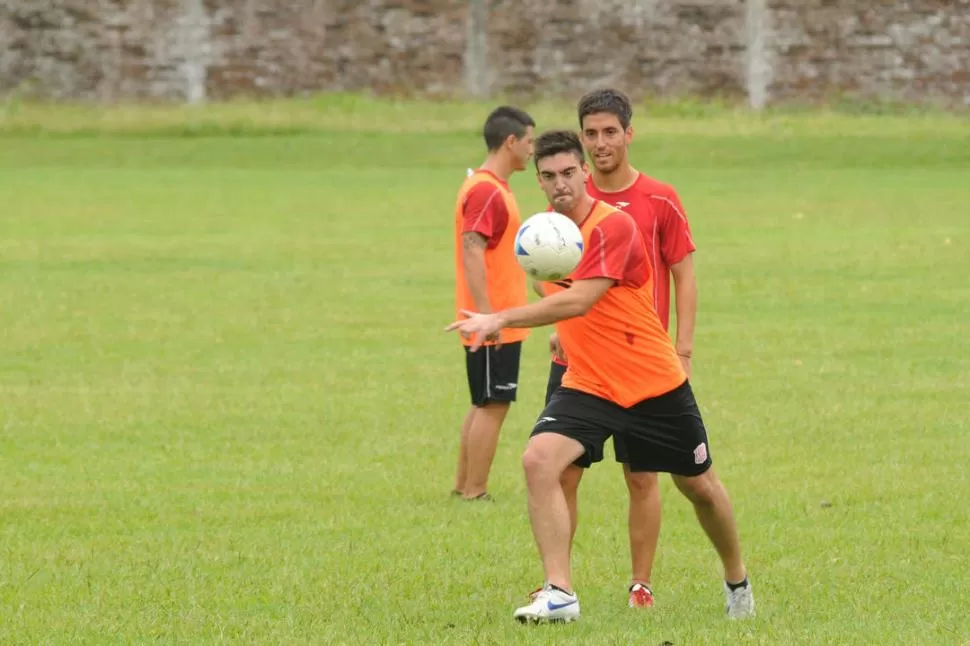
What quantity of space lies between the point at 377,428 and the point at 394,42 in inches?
1361

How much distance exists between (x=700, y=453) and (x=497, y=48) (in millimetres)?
39203

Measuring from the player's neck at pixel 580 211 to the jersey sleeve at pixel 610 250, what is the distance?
0.35 feet

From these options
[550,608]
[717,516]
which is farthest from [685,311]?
[550,608]

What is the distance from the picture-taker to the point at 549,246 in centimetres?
732

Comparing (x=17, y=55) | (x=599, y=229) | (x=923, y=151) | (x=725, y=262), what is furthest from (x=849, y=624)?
(x=17, y=55)

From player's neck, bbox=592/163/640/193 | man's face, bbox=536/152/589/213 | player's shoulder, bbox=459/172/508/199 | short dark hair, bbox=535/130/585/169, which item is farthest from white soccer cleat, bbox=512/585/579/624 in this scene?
player's shoulder, bbox=459/172/508/199

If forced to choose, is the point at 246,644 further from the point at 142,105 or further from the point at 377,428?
the point at 142,105

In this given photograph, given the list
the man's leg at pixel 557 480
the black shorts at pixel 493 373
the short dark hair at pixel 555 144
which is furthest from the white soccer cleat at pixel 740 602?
the black shorts at pixel 493 373

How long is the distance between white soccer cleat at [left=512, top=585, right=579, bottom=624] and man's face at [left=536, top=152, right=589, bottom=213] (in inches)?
60.8

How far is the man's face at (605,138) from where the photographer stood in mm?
8211

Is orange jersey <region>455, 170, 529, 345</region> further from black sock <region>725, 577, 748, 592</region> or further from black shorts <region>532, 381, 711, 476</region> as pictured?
black sock <region>725, 577, 748, 592</region>

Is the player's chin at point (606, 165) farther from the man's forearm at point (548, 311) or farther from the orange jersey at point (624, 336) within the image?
the man's forearm at point (548, 311)

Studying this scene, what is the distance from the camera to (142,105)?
4653cm

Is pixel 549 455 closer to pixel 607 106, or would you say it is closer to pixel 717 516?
pixel 717 516
